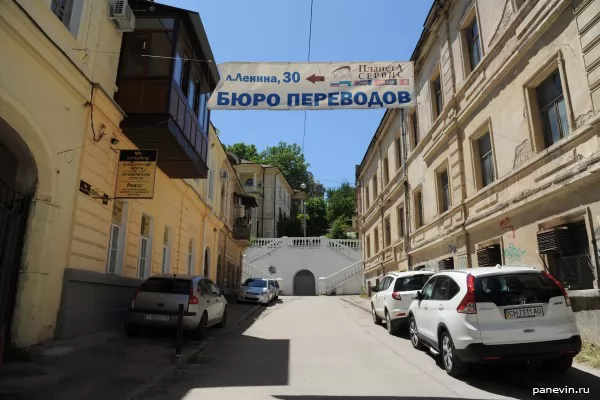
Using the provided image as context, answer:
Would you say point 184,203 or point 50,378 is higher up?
point 184,203

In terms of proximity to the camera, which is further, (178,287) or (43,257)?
(178,287)

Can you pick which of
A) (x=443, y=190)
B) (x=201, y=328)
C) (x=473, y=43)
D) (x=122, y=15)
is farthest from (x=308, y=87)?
(x=443, y=190)

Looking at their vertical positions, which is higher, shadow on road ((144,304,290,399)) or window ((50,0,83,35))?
window ((50,0,83,35))

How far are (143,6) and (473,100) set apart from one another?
978 cm

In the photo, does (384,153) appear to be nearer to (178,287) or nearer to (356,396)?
(178,287)

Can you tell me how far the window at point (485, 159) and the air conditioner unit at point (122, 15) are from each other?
10.2 m

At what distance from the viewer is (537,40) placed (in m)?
10.0

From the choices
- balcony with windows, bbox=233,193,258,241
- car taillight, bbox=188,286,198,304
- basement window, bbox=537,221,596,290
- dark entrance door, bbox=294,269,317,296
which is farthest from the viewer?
dark entrance door, bbox=294,269,317,296

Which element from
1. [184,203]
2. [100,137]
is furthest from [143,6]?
[184,203]

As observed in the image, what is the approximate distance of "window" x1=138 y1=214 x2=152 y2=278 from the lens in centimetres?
Answer: 1380

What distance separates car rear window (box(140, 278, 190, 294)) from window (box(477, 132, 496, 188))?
29.7 feet

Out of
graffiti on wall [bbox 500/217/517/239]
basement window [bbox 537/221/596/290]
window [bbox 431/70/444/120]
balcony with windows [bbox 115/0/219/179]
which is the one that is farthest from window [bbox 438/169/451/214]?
balcony with windows [bbox 115/0/219/179]

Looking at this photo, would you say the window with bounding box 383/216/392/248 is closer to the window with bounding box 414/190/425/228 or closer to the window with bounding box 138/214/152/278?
the window with bounding box 414/190/425/228

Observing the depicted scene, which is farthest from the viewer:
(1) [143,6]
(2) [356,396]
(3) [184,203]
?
(3) [184,203]
